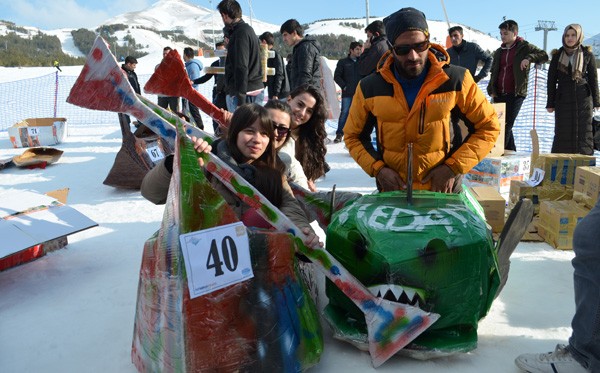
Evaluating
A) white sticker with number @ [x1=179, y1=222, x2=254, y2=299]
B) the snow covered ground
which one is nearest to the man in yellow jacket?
the snow covered ground

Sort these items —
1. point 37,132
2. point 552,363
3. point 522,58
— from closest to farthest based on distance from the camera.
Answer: point 552,363, point 522,58, point 37,132

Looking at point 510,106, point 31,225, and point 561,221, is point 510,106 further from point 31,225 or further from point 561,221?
point 31,225

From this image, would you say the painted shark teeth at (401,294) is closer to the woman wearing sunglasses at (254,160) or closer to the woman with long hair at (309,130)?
the woman wearing sunglasses at (254,160)

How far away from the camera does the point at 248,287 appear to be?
1.64 meters

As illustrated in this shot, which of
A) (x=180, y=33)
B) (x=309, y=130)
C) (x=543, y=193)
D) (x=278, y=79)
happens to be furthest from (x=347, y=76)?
(x=180, y=33)

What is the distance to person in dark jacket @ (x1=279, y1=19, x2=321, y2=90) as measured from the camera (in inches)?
226

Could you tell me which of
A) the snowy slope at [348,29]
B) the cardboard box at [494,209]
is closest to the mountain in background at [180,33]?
the snowy slope at [348,29]

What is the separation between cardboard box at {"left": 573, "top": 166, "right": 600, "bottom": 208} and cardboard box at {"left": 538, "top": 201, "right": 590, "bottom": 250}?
0.19 feet

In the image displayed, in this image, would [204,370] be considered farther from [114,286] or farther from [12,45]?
[12,45]

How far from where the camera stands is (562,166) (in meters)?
3.62

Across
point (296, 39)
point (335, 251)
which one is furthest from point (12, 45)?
point (335, 251)

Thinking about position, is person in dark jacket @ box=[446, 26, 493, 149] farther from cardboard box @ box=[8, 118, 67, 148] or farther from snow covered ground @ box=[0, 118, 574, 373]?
cardboard box @ box=[8, 118, 67, 148]

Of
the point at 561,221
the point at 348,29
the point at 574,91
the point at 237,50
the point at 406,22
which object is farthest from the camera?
the point at 348,29

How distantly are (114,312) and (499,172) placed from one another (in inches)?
139
